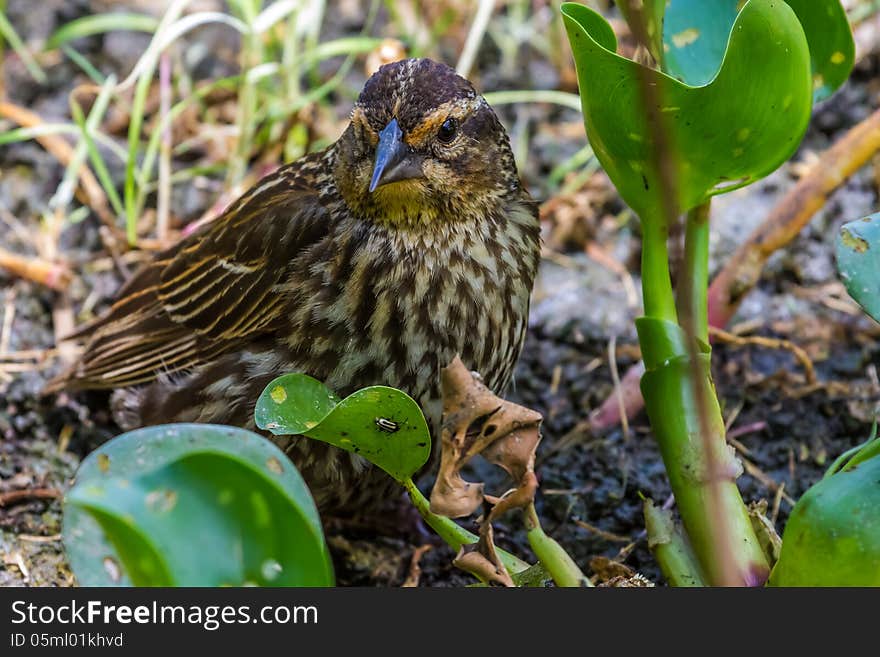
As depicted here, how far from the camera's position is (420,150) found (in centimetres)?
264

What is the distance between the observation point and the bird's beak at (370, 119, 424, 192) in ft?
8.35

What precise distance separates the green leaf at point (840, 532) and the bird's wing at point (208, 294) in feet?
4.21

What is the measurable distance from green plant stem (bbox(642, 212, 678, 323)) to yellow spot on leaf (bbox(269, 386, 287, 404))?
0.72m

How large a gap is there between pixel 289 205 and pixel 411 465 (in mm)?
975

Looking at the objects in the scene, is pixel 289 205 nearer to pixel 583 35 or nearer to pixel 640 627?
pixel 583 35

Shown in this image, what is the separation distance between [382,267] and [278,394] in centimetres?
70

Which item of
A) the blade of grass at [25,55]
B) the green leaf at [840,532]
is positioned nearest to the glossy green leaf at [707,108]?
the green leaf at [840,532]

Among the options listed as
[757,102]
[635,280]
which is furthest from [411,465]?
[635,280]

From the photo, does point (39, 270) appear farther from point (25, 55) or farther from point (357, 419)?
point (357, 419)

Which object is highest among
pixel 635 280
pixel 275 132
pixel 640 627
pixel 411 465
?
pixel 275 132

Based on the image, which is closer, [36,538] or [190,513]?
[190,513]

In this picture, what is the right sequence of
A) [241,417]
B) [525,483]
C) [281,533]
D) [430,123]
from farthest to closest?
[241,417]
[430,123]
[525,483]
[281,533]

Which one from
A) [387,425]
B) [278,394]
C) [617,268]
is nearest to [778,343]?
[617,268]

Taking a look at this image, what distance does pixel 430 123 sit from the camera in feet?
8.61
